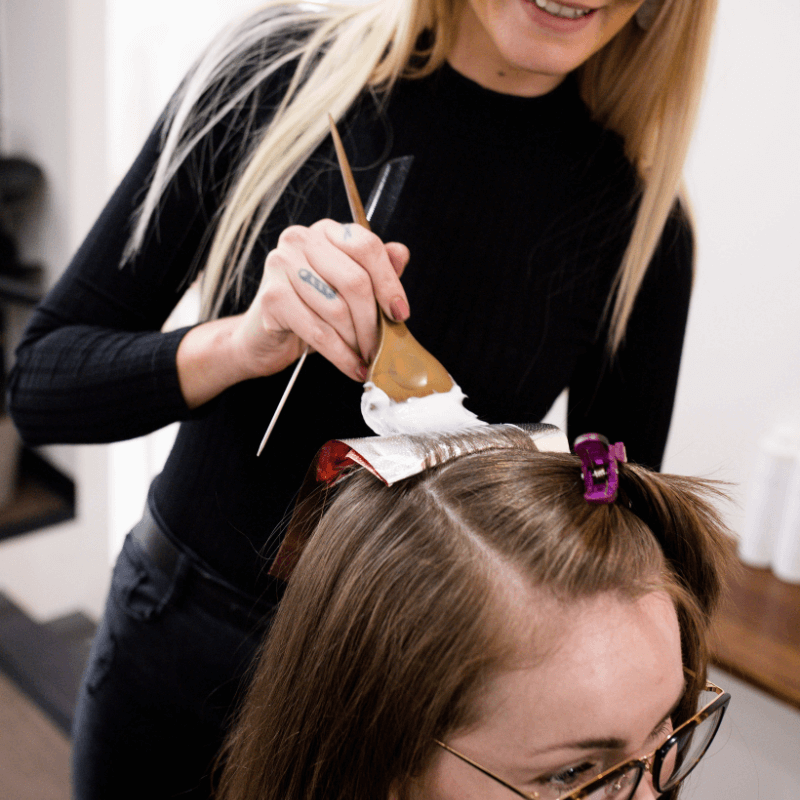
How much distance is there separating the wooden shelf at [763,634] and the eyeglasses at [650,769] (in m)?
0.56

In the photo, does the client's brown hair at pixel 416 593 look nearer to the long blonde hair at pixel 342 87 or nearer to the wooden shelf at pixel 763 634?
the long blonde hair at pixel 342 87

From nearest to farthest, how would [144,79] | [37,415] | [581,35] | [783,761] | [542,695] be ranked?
[542,695]
[581,35]
[37,415]
[783,761]
[144,79]

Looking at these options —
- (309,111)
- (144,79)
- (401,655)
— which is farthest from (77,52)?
(401,655)

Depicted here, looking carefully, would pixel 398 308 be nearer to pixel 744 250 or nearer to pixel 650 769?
pixel 650 769

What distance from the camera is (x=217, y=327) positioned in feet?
2.78

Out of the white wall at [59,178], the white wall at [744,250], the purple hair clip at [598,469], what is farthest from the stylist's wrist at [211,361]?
the white wall at [59,178]

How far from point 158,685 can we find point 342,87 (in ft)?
2.20

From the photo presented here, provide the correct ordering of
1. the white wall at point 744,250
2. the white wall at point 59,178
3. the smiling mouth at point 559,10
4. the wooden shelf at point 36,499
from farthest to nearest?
the wooden shelf at point 36,499 → the white wall at point 59,178 → the white wall at point 744,250 → the smiling mouth at point 559,10

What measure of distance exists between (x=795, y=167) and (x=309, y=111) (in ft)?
3.31

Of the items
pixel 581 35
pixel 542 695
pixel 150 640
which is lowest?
pixel 150 640

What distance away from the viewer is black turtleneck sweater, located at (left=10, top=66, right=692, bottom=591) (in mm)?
910

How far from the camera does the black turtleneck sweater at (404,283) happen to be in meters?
0.91

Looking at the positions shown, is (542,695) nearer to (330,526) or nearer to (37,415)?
(330,526)

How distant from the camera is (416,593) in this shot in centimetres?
68
